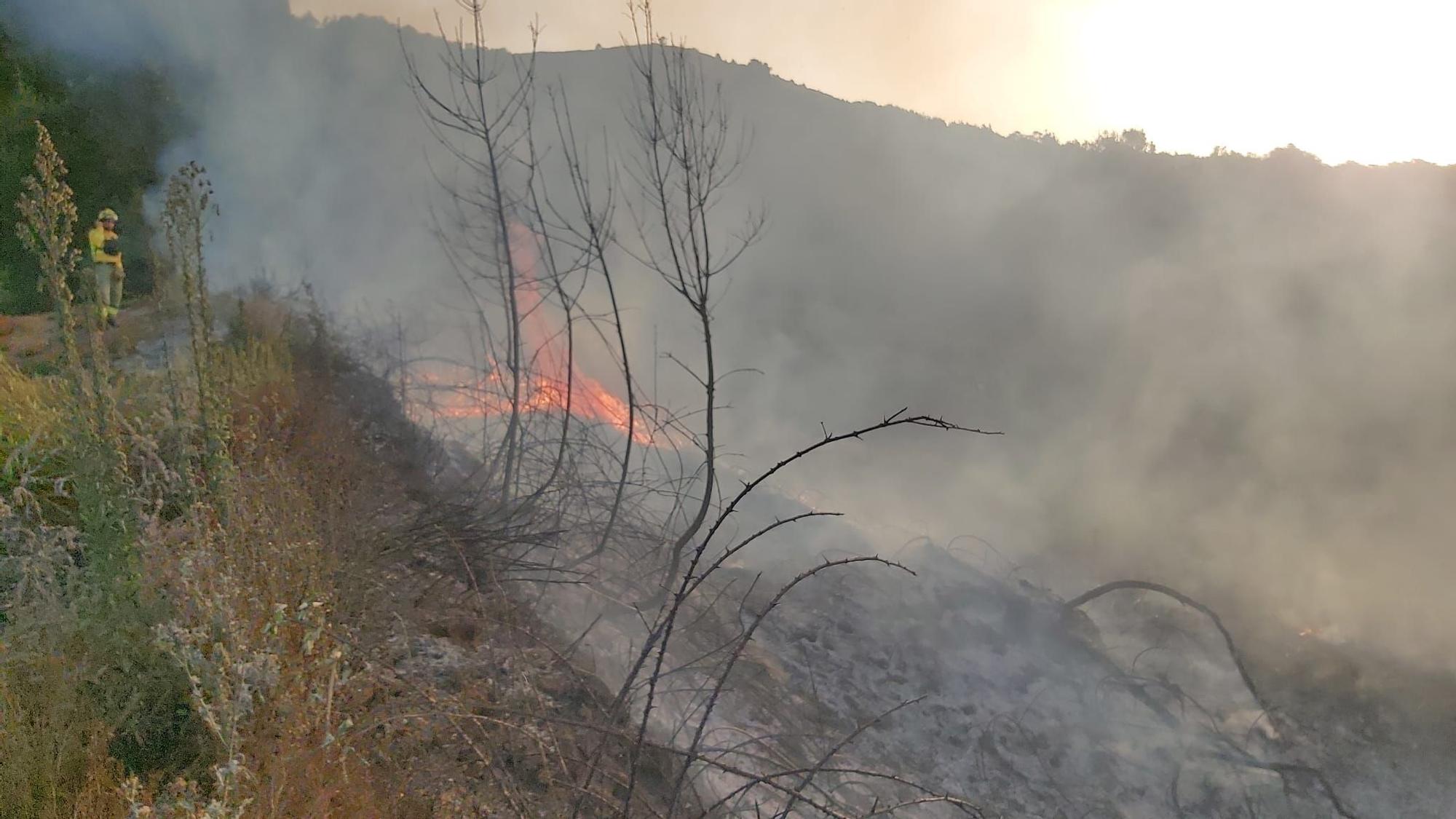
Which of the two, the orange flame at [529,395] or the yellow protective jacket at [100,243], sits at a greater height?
the yellow protective jacket at [100,243]

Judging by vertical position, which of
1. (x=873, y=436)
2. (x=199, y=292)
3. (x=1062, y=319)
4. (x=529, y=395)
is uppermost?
(x=1062, y=319)

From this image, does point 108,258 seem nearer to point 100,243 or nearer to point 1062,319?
point 100,243

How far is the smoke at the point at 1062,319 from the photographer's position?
980 centimetres

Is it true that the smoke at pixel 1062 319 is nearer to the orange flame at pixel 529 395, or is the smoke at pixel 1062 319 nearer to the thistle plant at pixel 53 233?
the orange flame at pixel 529 395

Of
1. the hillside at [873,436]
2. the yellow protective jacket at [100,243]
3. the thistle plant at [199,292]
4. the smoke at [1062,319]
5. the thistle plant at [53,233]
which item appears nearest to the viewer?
the thistle plant at [53,233]

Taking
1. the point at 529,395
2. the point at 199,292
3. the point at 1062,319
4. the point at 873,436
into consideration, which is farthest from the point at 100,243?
the point at 1062,319

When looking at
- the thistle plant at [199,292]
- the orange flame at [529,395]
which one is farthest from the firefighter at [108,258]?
the thistle plant at [199,292]

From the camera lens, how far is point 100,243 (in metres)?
6.37

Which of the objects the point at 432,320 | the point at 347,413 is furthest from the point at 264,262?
the point at 347,413

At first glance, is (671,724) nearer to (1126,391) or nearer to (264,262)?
(264,262)

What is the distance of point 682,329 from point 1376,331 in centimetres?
1057

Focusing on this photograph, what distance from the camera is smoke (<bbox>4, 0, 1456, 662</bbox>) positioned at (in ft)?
32.1

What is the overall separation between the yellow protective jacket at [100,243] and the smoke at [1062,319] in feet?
10.1

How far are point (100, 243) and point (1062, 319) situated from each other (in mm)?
13229
